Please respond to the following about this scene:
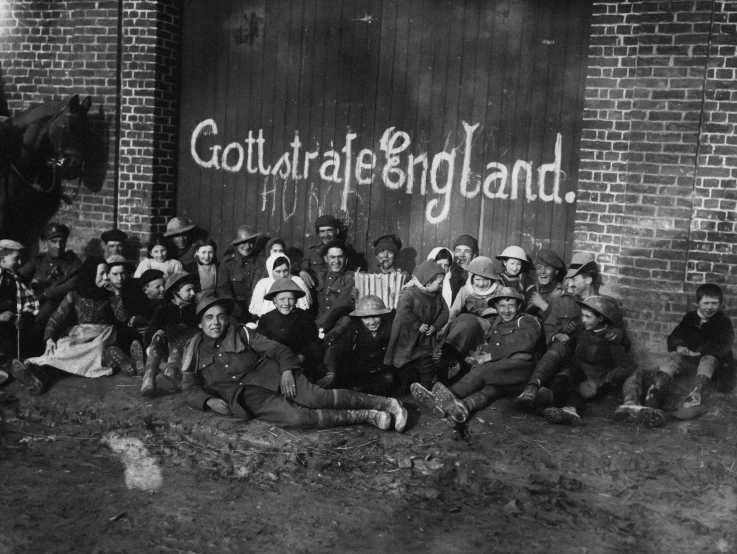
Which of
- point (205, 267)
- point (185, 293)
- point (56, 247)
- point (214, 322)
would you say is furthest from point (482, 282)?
point (56, 247)

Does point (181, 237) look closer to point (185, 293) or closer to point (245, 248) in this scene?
point (245, 248)

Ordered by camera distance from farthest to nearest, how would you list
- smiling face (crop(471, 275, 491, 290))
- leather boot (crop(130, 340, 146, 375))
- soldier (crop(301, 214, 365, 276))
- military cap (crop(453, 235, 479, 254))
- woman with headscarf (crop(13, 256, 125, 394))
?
soldier (crop(301, 214, 365, 276))
military cap (crop(453, 235, 479, 254))
smiling face (crop(471, 275, 491, 290))
leather boot (crop(130, 340, 146, 375))
woman with headscarf (crop(13, 256, 125, 394))

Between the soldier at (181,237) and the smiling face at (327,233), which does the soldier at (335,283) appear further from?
the soldier at (181,237)

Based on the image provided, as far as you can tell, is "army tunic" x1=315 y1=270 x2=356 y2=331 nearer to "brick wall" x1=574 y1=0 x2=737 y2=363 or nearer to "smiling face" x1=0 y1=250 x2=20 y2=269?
"brick wall" x1=574 y1=0 x2=737 y2=363

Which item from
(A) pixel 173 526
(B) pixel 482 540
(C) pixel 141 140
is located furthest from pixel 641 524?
(C) pixel 141 140

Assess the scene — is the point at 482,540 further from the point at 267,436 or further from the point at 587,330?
the point at 587,330

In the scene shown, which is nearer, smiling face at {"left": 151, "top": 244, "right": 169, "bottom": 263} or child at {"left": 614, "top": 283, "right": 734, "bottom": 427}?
child at {"left": 614, "top": 283, "right": 734, "bottom": 427}

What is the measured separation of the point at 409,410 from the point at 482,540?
7.34ft

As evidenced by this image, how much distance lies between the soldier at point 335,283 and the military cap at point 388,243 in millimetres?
379

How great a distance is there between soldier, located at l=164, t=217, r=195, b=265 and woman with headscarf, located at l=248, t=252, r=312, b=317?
1440 mm

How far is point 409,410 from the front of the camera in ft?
23.5

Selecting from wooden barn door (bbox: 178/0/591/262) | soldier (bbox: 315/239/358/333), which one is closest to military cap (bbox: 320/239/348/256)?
soldier (bbox: 315/239/358/333)

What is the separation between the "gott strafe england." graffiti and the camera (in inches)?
360

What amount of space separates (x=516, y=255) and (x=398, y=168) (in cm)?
179
